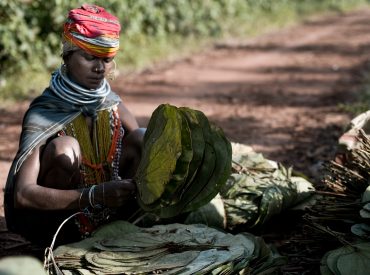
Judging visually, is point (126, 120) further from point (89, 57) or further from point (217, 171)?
point (217, 171)

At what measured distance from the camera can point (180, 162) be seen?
9.82ft

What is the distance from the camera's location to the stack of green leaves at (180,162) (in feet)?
9.82

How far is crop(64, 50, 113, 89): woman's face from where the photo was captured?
3311 mm

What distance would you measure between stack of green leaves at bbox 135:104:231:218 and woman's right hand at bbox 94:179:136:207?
5 cm

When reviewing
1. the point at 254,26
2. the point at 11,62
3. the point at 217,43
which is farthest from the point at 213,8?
the point at 11,62

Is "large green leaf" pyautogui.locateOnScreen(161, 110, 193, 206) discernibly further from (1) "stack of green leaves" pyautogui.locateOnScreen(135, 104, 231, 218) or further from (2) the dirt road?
(2) the dirt road

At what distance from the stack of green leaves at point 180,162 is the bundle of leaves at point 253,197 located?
431 mm

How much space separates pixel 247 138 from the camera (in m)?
6.09

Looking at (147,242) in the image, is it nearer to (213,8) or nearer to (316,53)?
(316,53)

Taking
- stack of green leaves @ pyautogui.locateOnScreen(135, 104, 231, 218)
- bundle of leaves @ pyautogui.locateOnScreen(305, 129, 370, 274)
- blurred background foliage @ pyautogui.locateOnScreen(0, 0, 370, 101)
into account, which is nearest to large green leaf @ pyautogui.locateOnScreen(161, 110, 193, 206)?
stack of green leaves @ pyautogui.locateOnScreen(135, 104, 231, 218)

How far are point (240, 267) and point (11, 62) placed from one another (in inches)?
235

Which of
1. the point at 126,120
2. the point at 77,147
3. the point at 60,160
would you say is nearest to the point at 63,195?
the point at 60,160

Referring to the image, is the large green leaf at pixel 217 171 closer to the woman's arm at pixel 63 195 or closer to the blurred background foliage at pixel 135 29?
the woman's arm at pixel 63 195

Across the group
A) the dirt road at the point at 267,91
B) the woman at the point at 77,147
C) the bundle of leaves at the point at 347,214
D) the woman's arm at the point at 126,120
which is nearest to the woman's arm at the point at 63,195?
the woman at the point at 77,147
